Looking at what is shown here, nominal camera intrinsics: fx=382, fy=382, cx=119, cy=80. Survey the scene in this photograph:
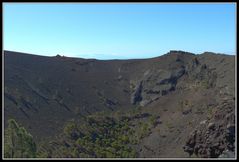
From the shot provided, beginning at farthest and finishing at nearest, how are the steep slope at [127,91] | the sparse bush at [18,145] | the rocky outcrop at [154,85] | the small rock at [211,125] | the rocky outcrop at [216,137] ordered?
the rocky outcrop at [154,85] < the steep slope at [127,91] < the sparse bush at [18,145] < the small rock at [211,125] < the rocky outcrop at [216,137]

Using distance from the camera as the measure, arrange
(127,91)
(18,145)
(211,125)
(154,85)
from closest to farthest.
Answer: (211,125) < (18,145) < (154,85) < (127,91)

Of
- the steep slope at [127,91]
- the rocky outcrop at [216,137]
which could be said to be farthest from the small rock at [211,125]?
the steep slope at [127,91]

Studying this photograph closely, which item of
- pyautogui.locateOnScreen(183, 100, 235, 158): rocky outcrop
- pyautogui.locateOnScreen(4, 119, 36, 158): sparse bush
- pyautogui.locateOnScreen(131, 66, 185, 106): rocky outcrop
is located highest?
pyautogui.locateOnScreen(131, 66, 185, 106): rocky outcrop

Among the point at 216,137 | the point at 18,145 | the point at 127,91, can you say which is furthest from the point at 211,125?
the point at 127,91

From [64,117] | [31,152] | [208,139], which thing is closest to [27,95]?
[64,117]

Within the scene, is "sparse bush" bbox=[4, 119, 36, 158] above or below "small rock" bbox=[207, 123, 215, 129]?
below

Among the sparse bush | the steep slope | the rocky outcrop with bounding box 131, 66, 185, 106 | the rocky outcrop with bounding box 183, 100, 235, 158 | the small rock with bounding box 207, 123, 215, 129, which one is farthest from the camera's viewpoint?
the rocky outcrop with bounding box 131, 66, 185, 106

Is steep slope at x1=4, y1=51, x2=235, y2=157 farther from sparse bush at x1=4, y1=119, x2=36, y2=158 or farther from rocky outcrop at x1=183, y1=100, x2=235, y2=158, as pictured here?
rocky outcrop at x1=183, y1=100, x2=235, y2=158

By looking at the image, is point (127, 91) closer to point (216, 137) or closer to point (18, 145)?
point (18, 145)

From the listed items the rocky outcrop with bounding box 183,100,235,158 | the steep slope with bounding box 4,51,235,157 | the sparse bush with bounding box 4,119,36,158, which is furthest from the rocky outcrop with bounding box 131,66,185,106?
the rocky outcrop with bounding box 183,100,235,158

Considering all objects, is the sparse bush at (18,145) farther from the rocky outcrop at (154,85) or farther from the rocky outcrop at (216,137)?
the rocky outcrop at (154,85)
